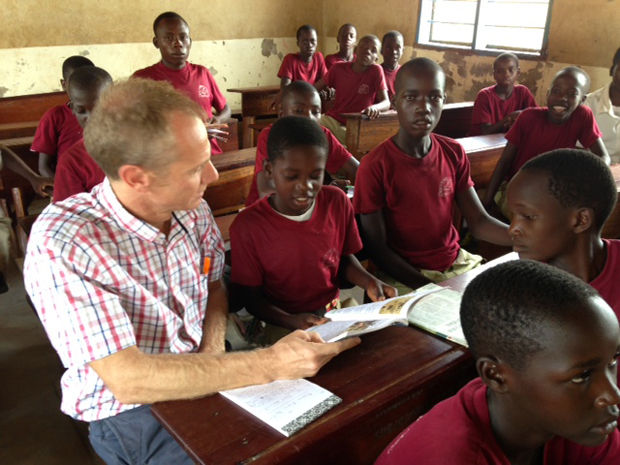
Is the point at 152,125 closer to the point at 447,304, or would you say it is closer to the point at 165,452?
the point at 165,452

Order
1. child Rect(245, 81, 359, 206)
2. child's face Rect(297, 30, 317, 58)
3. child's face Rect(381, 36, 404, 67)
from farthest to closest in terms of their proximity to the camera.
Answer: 1. child's face Rect(297, 30, 317, 58)
2. child's face Rect(381, 36, 404, 67)
3. child Rect(245, 81, 359, 206)

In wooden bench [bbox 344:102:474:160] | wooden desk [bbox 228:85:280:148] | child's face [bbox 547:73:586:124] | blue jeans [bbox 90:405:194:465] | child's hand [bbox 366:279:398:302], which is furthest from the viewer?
wooden desk [bbox 228:85:280:148]

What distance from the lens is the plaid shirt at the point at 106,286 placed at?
114cm

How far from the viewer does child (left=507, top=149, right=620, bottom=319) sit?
4.67 feet

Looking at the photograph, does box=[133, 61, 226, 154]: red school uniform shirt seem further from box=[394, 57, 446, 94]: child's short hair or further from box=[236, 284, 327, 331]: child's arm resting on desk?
box=[236, 284, 327, 331]: child's arm resting on desk

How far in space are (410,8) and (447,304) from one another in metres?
6.82

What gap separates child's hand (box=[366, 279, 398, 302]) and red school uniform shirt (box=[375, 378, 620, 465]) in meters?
0.64

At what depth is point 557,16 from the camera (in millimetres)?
5836

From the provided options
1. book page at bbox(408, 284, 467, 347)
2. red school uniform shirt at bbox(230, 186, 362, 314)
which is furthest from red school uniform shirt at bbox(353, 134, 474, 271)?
book page at bbox(408, 284, 467, 347)

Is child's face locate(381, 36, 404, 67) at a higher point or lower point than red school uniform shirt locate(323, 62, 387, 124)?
higher

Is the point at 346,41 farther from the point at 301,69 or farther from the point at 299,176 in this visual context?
the point at 299,176

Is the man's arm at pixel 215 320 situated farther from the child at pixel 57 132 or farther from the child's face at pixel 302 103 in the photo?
the child at pixel 57 132

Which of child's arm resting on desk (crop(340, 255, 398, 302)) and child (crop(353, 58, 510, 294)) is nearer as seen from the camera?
child's arm resting on desk (crop(340, 255, 398, 302))

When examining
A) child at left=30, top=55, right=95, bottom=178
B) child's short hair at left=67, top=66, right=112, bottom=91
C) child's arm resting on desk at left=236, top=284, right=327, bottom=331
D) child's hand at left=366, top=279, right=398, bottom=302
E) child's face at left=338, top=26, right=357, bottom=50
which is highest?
child's face at left=338, top=26, right=357, bottom=50
